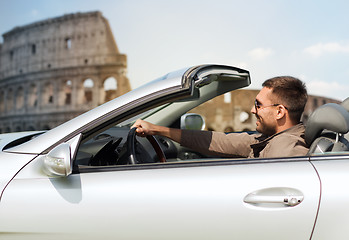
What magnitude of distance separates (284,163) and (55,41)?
44.7m

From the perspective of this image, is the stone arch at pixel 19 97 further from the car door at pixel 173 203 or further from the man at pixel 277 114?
the car door at pixel 173 203

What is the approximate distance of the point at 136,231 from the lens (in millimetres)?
1308

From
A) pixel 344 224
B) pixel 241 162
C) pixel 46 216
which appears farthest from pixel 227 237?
pixel 46 216

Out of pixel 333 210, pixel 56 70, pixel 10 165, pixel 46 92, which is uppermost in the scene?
pixel 56 70

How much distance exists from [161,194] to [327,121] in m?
0.86

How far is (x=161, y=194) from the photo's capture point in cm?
133

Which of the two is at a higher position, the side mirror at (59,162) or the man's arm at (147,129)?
the man's arm at (147,129)

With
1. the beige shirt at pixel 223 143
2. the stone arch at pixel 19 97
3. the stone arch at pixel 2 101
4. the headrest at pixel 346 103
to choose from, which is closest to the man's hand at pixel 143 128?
the beige shirt at pixel 223 143

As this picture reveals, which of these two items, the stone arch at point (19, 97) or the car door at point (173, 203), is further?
the stone arch at point (19, 97)

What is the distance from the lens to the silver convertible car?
127cm

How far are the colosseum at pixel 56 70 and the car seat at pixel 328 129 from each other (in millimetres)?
36964

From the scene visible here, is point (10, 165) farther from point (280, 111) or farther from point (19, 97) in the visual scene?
point (19, 97)

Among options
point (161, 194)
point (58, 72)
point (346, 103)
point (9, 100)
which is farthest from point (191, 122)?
point (9, 100)

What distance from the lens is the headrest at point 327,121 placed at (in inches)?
61.7
